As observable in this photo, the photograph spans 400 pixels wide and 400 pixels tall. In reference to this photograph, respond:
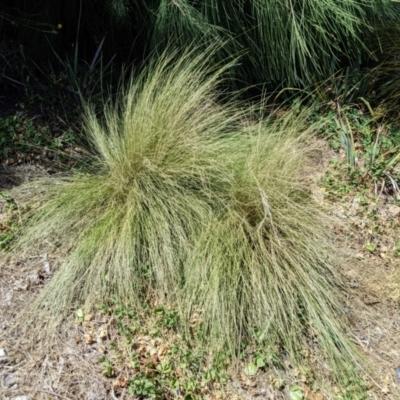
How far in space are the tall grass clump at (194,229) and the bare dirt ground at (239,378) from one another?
106 mm

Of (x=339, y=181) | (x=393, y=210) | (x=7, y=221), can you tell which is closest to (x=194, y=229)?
(x=7, y=221)

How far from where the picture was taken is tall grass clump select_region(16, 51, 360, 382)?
7.19ft

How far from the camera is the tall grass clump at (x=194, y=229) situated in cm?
219

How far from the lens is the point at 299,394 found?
2.07 m

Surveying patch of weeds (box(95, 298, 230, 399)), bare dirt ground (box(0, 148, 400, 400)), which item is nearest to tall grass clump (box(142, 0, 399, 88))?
bare dirt ground (box(0, 148, 400, 400))

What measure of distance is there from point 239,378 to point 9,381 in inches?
35.2

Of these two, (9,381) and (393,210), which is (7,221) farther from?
(393,210)

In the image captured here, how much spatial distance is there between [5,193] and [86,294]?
0.76 m

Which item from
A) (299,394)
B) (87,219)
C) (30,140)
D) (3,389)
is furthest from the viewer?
(30,140)

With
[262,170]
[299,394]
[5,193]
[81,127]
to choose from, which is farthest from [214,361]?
[81,127]

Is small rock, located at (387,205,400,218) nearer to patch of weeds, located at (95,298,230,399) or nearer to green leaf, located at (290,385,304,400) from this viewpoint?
green leaf, located at (290,385,304,400)

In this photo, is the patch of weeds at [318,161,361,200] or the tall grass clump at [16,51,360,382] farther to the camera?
the patch of weeds at [318,161,361,200]

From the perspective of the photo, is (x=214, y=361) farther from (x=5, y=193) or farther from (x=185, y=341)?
(x=5, y=193)

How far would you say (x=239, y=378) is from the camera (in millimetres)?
2088
